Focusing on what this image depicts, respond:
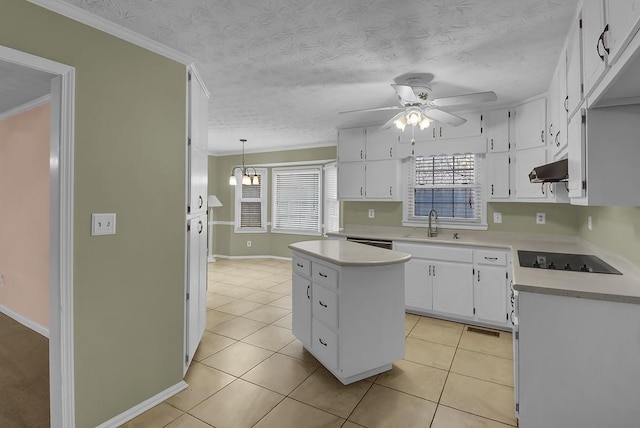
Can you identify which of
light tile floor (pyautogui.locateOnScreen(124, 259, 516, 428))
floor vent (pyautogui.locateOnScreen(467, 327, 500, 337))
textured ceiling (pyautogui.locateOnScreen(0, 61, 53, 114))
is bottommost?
light tile floor (pyautogui.locateOnScreen(124, 259, 516, 428))

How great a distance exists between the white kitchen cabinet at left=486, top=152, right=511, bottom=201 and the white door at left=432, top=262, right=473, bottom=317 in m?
0.93

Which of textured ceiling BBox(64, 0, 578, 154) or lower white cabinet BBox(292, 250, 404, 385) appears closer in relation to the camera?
textured ceiling BBox(64, 0, 578, 154)

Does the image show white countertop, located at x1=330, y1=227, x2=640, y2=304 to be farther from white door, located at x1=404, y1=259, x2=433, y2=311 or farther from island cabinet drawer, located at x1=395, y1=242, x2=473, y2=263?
white door, located at x1=404, y1=259, x2=433, y2=311

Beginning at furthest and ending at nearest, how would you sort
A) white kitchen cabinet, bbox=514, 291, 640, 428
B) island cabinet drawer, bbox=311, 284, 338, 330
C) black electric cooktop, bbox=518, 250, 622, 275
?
island cabinet drawer, bbox=311, 284, 338, 330
black electric cooktop, bbox=518, 250, 622, 275
white kitchen cabinet, bbox=514, 291, 640, 428

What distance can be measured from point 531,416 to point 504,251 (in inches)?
74.6

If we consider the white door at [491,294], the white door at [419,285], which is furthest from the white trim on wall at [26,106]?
the white door at [491,294]

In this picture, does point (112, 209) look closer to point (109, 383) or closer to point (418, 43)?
point (109, 383)

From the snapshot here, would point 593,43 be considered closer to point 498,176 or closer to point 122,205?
point 498,176

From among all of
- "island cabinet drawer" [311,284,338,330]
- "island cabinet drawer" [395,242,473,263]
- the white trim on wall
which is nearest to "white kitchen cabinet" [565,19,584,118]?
"island cabinet drawer" [395,242,473,263]

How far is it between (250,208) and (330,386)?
5.31 meters

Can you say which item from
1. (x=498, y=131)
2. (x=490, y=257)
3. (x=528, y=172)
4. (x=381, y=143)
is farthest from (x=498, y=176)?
(x=381, y=143)

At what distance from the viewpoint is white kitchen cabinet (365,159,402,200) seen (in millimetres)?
4355

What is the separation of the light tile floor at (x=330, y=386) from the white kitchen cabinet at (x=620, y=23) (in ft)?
6.68

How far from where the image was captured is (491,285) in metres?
3.39
